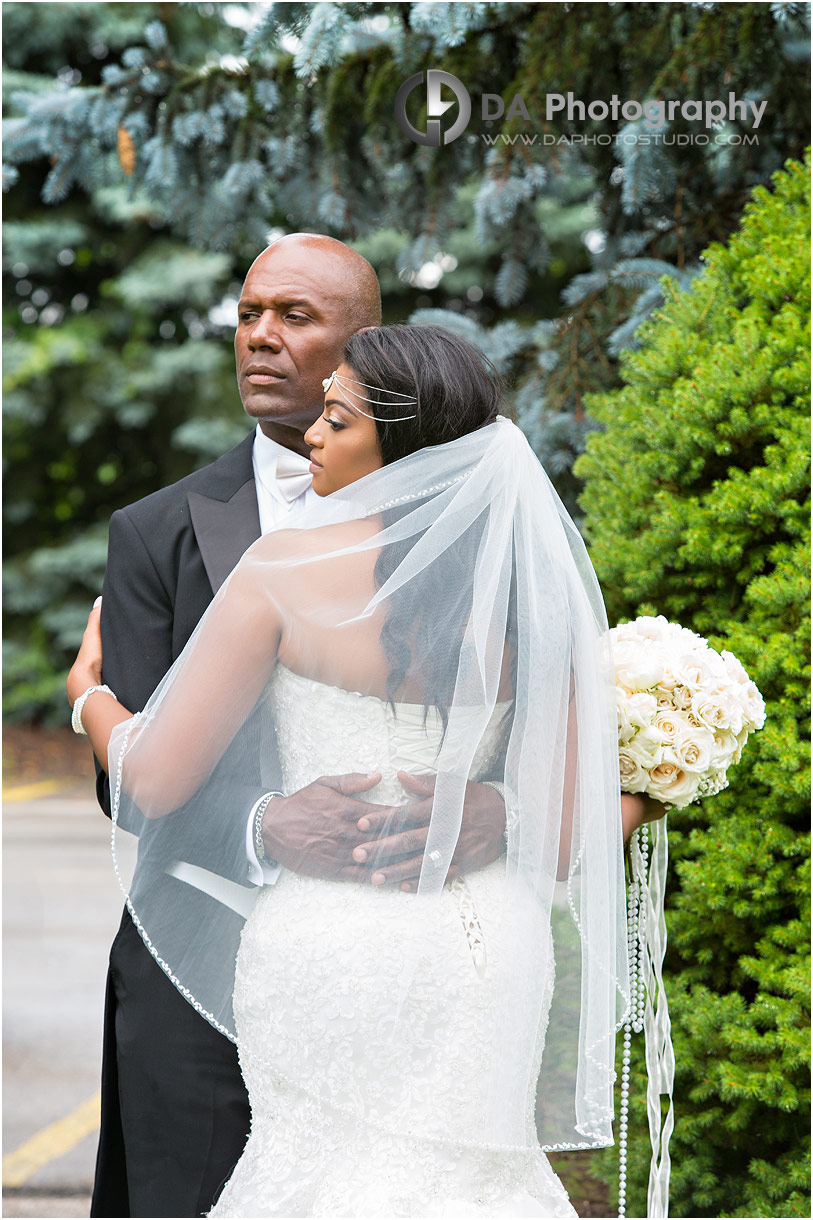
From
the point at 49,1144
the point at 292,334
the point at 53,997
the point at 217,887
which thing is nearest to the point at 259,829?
the point at 217,887

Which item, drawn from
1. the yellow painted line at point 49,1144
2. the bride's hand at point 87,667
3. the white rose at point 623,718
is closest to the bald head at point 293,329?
the bride's hand at point 87,667

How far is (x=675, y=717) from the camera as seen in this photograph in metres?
2.33

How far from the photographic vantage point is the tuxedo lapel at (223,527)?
8.27 ft

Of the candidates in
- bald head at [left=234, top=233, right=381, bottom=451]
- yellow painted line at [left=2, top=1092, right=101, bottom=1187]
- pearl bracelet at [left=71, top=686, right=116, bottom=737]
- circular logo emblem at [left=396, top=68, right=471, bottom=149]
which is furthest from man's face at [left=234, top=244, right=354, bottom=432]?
yellow painted line at [left=2, top=1092, right=101, bottom=1187]

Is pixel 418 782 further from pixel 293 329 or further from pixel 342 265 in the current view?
pixel 342 265

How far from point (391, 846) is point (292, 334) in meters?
1.31

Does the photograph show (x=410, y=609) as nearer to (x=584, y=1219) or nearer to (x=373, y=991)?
(x=373, y=991)

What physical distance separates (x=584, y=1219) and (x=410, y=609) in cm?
266

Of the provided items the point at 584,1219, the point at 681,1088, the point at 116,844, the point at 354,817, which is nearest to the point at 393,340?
the point at 354,817

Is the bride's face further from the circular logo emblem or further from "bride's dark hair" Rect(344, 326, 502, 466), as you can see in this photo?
the circular logo emblem

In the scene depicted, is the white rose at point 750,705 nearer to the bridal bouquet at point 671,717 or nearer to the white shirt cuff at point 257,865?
the bridal bouquet at point 671,717

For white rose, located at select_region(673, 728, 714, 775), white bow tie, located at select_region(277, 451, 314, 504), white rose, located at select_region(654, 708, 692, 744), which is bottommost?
white rose, located at select_region(673, 728, 714, 775)

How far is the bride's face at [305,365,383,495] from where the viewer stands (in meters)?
2.17

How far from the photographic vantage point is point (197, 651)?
206 cm
